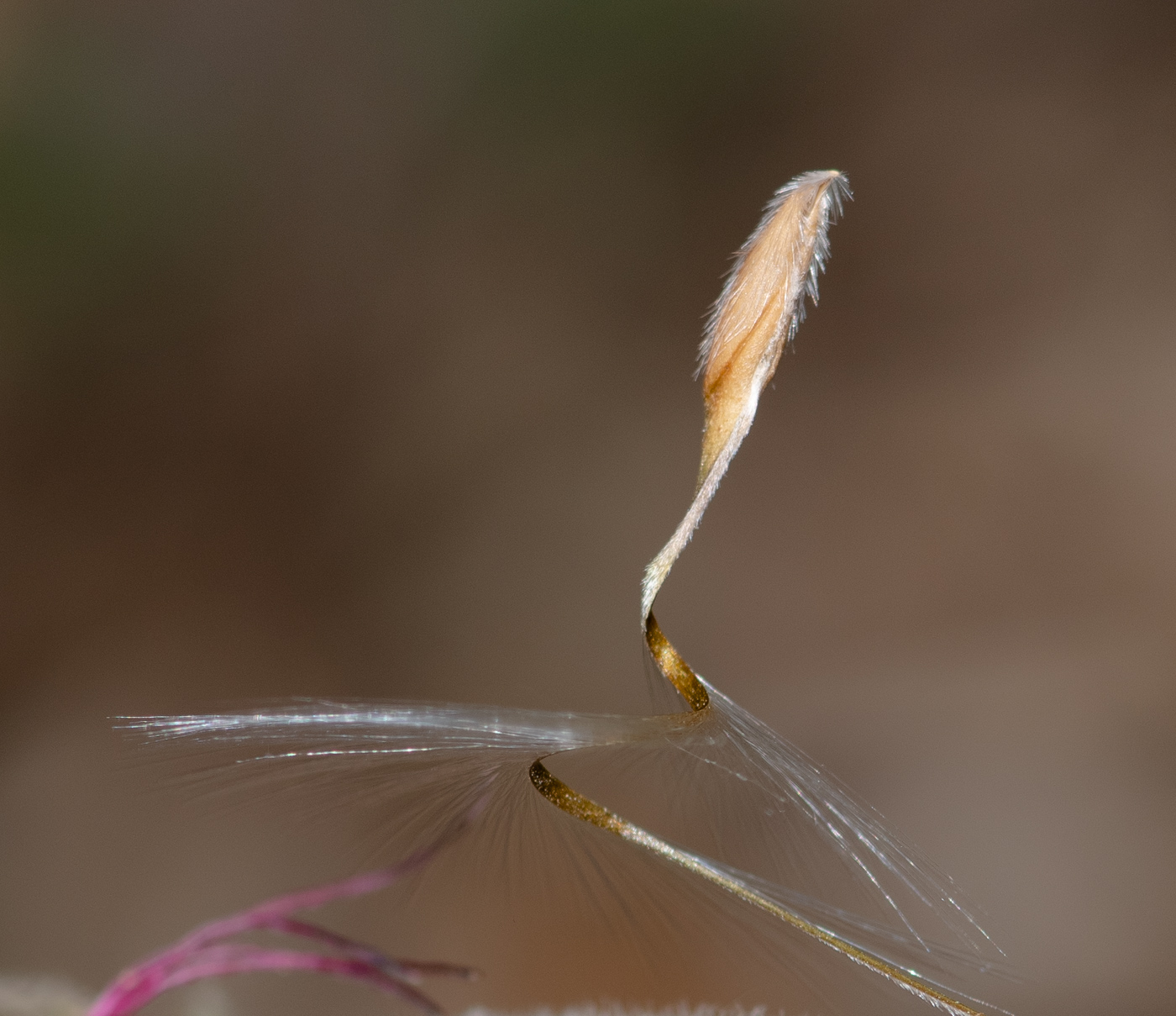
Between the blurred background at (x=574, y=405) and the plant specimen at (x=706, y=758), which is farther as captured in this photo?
the blurred background at (x=574, y=405)

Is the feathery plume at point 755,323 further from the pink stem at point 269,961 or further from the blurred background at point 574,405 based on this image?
the blurred background at point 574,405

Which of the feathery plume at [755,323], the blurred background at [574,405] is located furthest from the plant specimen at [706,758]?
the blurred background at [574,405]

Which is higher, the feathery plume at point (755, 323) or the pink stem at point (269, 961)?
the feathery plume at point (755, 323)

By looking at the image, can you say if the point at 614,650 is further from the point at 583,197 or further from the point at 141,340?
the point at 141,340

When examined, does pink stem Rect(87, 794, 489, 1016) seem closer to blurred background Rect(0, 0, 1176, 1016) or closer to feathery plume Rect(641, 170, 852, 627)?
feathery plume Rect(641, 170, 852, 627)

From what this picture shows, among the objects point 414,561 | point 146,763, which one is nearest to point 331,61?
point 414,561

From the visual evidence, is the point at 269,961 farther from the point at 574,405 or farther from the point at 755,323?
the point at 574,405

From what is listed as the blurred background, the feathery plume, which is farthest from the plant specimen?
the blurred background

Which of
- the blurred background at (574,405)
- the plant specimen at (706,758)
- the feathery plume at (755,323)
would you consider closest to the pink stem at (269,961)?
the plant specimen at (706,758)
